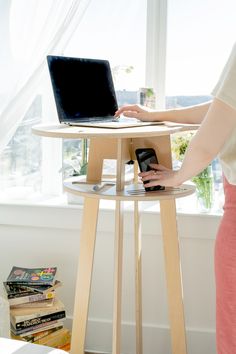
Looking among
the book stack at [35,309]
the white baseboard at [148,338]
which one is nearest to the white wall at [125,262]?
the white baseboard at [148,338]

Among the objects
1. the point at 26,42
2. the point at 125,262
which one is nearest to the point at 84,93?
the point at 26,42

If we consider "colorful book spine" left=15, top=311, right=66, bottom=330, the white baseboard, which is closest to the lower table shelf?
"colorful book spine" left=15, top=311, right=66, bottom=330

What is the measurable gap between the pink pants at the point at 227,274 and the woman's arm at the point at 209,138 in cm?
10

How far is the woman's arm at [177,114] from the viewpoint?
1608 mm

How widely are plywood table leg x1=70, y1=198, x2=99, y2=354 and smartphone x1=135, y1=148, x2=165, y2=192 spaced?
0.85ft

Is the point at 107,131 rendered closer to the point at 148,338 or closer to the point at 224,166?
the point at 224,166

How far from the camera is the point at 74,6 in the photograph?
201 centimetres

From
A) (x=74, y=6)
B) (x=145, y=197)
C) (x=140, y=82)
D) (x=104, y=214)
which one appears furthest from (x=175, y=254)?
(x=74, y=6)

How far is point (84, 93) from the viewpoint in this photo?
1.69m

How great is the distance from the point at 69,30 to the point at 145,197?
0.88 m

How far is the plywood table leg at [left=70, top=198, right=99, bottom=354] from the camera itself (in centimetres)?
176

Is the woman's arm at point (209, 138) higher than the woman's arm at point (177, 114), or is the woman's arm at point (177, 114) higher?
the woman's arm at point (177, 114)

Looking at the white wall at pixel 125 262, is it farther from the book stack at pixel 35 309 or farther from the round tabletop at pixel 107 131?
the round tabletop at pixel 107 131

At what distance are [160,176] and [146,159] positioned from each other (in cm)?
9
